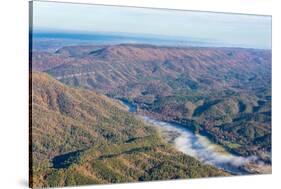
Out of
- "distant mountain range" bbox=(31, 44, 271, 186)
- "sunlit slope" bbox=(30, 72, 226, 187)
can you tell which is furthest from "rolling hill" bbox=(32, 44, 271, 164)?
"sunlit slope" bbox=(30, 72, 226, 187)

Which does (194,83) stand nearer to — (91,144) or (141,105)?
(141,105)

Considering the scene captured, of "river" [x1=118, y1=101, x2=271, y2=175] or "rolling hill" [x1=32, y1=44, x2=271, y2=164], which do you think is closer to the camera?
"rolling hill" [x1=32, y1=44, x2=271, y2=164]

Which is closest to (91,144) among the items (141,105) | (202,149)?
(141,105)

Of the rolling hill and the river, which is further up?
the rolling hill

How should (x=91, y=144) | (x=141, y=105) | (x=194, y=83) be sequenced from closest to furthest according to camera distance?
(x=91, y=144)
(x=141, y=105)
(x=194, y=83)

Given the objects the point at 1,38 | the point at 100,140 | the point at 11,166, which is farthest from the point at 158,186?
the point at 1,38

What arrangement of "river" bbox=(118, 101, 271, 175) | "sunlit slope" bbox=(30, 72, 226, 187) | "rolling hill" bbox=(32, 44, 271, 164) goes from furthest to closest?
"river" bbox=(118, 101, 271, 175)
"rolling hill" bbox=(32, 44, 271, 164)
"sunlit slope" bbox=(30, 72, 226, 187)

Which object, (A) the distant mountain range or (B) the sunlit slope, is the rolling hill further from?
(B) the sunlit slope

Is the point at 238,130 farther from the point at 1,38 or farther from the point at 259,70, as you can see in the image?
the point at 1,38

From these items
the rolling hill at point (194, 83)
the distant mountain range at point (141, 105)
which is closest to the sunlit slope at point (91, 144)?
the distant mountain range at point (141, 105)
